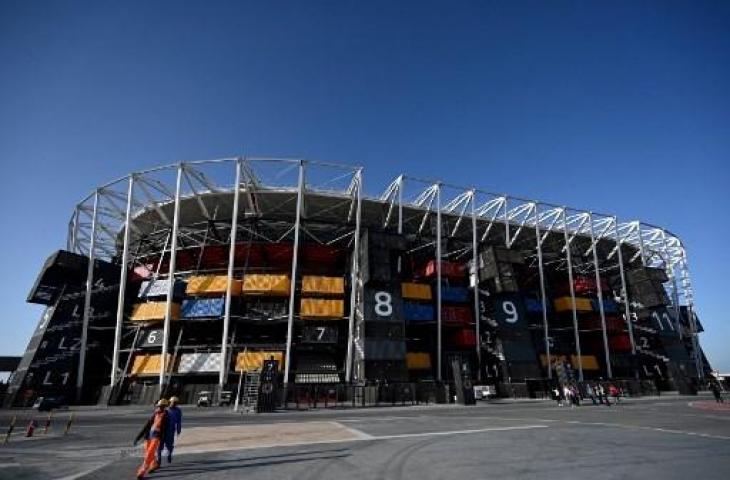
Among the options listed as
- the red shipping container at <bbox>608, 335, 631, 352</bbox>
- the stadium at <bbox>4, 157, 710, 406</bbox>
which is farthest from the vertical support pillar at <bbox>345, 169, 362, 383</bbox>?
the red shipping container at <bbox>608, 335, 631, 352</bbox>

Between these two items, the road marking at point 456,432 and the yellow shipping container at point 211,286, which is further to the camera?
the yellow shipping container at point 211,286

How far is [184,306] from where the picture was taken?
152ft

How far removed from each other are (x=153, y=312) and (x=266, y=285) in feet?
42.4

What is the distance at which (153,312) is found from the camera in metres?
46.2

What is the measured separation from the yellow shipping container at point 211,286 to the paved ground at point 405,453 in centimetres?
2985

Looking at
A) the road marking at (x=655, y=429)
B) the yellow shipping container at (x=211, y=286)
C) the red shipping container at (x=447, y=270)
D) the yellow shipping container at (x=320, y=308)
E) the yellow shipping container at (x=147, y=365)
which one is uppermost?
the red shipping container at (x=447, y=270)

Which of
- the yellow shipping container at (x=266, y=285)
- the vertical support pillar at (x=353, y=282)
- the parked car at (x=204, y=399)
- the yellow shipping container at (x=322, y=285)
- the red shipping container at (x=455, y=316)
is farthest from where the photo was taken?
the red shipping container at (x=455, y=316)

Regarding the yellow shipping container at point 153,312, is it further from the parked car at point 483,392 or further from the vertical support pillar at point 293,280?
the parked car at point 483,392

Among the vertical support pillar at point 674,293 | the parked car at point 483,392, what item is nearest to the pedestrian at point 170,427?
the parked car at point 483,392

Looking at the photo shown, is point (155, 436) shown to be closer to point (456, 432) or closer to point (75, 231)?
point (456, 432)

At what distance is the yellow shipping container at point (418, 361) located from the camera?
161 ft

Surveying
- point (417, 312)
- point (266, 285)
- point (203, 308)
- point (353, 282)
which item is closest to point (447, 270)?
point (417, 312)

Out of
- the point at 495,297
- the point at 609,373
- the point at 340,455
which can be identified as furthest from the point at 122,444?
the point at 609,373

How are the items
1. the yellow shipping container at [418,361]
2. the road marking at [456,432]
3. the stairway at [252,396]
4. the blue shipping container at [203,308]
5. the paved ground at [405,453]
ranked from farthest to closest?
1. the yellow shipping container at [418,361]
2. the blue shipping container at [203,308]
3. the stairway at [252,396]
4. the road marking at [456,432]
5. the paved ground at [405,453]
